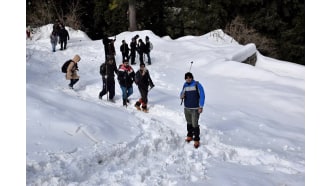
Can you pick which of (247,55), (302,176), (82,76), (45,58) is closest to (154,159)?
(302,176)

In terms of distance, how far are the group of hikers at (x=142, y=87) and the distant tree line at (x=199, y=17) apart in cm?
1901

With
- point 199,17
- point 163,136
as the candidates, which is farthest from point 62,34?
point 199,17

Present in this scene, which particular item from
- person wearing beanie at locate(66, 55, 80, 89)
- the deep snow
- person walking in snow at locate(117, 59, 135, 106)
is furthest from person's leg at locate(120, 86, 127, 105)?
person wearing beanie at locate(66, 55, 80, 89)

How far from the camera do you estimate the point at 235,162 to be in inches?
316

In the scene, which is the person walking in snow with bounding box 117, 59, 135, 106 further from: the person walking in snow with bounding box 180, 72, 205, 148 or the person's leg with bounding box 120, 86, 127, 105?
the person walking in snow with bounding box 180, 72, 205, 148

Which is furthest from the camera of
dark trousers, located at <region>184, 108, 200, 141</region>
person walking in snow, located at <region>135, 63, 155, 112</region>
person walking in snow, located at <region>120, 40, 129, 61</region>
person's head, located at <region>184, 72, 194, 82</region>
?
person walking in snow, located at <region>120, 40, 129, 61</region>

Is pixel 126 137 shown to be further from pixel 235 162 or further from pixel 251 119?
pixel 251 119

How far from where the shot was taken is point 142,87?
1069 cm

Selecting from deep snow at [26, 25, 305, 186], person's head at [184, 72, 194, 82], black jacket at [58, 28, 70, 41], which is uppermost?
black jacket at [58, 28, 70, 41]

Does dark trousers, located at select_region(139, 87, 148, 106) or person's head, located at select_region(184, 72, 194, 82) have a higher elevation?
person's head, located at select_region(184, 72, 194, 82)

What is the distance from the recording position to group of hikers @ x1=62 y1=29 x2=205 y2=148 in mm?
8188

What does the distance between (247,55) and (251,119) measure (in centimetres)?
963

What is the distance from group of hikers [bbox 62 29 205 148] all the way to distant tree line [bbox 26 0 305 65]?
1901 cm

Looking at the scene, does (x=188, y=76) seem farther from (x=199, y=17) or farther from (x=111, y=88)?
(x=199, y=17)
